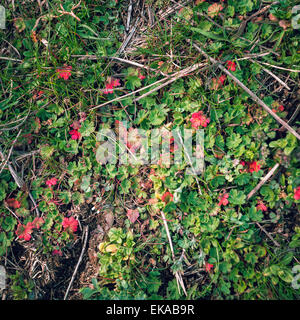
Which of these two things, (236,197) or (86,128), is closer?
(236,197)

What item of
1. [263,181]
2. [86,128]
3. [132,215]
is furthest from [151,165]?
[263,181]

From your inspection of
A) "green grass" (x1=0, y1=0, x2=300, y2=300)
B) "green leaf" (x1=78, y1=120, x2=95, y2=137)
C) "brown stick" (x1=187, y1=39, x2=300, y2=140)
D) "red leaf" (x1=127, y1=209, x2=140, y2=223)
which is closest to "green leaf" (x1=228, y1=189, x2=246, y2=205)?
"green grass" (x1=0, y1=0, x2=300, y2=300)

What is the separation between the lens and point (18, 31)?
2422 mm

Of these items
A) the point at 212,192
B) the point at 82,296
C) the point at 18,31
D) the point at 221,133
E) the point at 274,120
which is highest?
the point at 18,31

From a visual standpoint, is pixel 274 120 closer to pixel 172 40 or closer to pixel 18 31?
pixel 172 40

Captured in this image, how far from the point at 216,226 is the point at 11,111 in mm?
1970

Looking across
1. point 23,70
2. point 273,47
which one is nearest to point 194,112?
point 273,47

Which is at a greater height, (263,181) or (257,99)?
(257,99)

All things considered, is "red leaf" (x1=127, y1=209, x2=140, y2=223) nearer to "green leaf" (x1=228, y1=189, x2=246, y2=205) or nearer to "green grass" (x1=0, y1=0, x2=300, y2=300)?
"green grass" (x1=0, y1=0, x2=300, y2=300)

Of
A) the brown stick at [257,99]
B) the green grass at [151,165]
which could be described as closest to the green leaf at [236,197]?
the green grass at [151,165]

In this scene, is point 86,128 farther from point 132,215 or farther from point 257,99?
point 257,99

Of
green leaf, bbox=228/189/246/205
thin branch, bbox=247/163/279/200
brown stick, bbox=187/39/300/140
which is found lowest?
green leaf, bbox=228/189/246/205

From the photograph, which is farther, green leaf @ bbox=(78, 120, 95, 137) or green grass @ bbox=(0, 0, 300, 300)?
green leaf @ bbox=(78, 120, 95, 137)

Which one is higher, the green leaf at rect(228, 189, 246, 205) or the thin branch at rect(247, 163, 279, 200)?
the thin branch at rect(247, 163, 279, 200)
